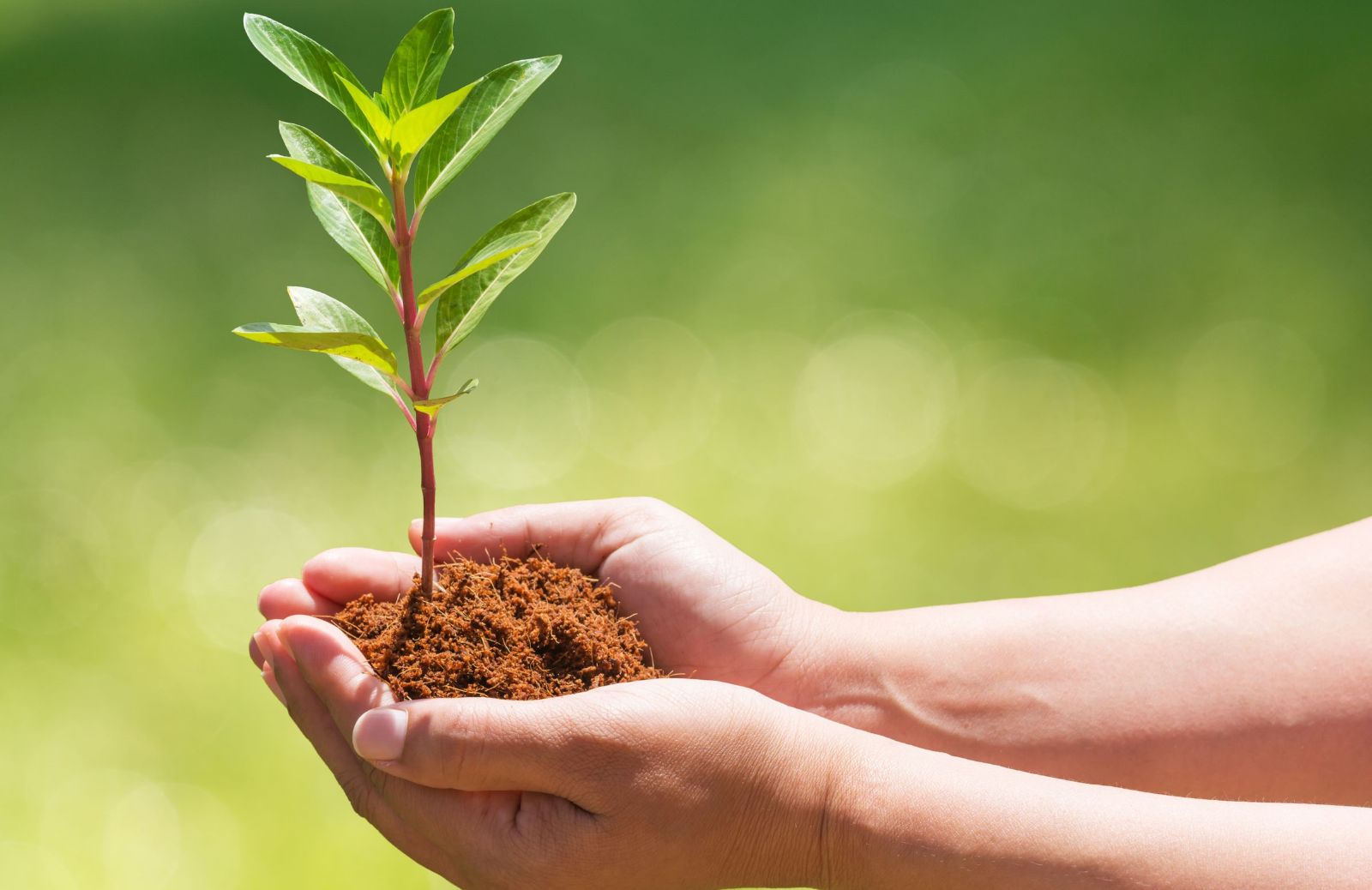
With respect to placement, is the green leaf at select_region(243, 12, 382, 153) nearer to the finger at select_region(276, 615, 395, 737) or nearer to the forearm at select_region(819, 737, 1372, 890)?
the finger at select_region(276, 615, 395, 737)

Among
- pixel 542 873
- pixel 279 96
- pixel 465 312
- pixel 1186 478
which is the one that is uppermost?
pixel 279 96

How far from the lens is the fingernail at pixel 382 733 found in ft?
4.17

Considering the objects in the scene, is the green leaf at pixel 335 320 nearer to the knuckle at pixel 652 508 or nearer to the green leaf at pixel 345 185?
the green leaf at pixel 345 185

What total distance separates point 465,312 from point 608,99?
9.85 ft

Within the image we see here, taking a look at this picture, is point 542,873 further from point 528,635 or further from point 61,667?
point 61,667

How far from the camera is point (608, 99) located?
4281mm

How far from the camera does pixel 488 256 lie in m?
1.33

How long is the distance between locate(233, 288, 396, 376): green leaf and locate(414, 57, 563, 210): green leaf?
0.60ft

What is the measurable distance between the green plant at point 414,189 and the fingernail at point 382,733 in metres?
0.28

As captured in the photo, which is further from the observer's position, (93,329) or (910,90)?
(910,90)

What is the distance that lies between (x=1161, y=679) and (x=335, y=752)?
1159 mm

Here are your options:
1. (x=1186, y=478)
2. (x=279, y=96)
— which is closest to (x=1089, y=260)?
(x=1186, y=478)

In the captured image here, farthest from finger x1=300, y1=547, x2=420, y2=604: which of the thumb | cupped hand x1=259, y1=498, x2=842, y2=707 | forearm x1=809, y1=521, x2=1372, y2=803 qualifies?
forearm x1=809, y1=521, x2=1372, y2=803

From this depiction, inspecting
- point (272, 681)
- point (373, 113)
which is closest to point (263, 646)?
point (272, 681)
